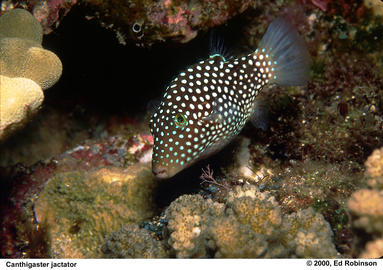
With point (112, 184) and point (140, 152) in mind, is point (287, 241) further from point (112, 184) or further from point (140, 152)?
point (140, 152)

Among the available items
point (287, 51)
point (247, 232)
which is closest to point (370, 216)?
point (247, 232)

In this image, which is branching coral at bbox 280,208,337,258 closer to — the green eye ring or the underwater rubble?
→ the underwater rubble

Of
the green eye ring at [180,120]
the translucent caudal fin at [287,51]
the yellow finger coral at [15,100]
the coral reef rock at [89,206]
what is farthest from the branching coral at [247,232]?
the translucent caudal fin at [287,51]

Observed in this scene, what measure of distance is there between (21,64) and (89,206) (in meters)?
2.36

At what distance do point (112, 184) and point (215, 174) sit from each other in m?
1.77

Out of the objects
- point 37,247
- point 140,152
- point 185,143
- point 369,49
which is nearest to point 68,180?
point 37,247

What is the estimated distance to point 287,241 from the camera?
3012mm

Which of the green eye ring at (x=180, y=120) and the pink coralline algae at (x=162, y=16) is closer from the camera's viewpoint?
the green eye ring at (x=180, y=120)

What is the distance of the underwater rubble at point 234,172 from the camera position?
2926 millimetres

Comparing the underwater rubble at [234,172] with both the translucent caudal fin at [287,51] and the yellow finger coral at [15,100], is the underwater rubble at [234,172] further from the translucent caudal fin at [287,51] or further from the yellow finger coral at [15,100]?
the translucent caudal fin at [287,51]

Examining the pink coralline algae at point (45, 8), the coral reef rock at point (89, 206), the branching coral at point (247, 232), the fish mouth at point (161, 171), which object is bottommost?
the coral reef rock at point (89, 206)

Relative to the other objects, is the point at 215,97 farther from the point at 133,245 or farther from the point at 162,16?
the point at 133,245

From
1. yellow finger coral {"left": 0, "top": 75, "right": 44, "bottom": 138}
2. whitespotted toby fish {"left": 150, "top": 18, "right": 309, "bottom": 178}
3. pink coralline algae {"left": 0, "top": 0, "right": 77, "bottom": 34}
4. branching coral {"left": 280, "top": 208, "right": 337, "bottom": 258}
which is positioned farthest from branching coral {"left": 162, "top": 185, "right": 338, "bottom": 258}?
pink coralline algae {"left": 0, "top": 0, "right": 77, "bottom": 34}

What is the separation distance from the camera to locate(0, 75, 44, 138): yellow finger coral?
327 cm
